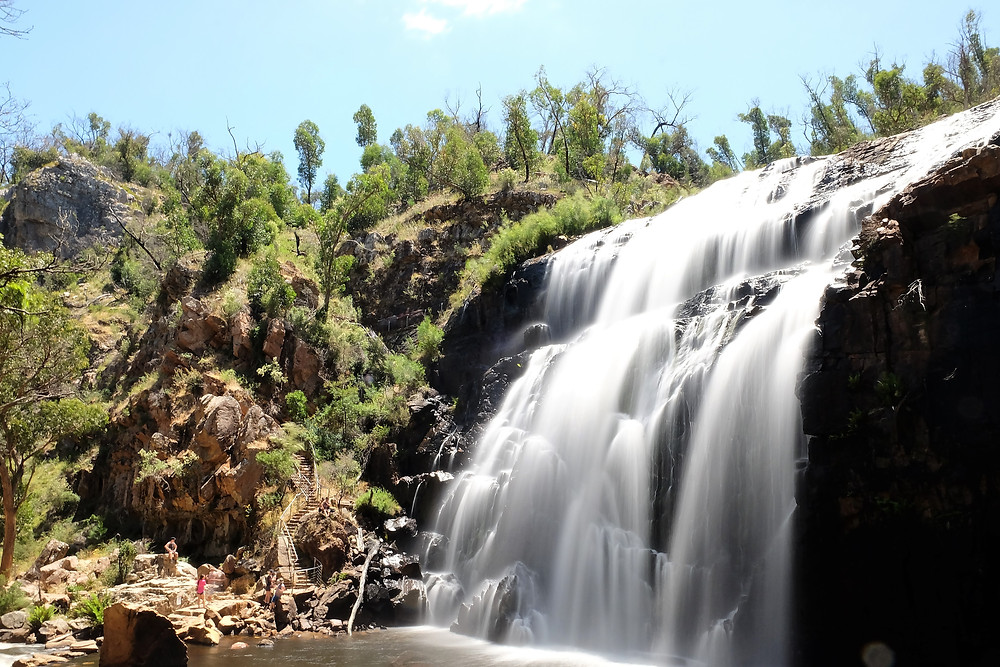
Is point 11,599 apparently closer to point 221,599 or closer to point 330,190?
point 221,599

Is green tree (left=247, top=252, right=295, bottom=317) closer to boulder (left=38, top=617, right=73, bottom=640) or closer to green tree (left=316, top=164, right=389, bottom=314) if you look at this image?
green tree (left=316, top=164, right=389, bottom=314)

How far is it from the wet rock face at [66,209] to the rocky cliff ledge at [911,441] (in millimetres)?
44921

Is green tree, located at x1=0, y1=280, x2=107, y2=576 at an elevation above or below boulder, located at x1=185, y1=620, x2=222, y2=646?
above

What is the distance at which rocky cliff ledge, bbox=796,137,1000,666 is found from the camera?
32.5 ft

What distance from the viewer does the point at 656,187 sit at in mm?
34219

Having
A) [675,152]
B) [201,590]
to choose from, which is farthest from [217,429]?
[675,152]

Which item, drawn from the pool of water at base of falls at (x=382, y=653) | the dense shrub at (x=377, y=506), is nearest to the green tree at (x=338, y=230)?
the dense shrub at (x=377, y=506)

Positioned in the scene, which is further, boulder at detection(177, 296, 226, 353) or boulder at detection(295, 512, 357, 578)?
boulder at detection(177, 296, 226, 353)

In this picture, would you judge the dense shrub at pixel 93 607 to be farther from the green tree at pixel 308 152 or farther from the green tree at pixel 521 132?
the green tree at pixel 308 152

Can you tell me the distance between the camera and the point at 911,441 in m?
10.7

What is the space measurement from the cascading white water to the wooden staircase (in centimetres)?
337

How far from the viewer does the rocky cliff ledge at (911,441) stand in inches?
390

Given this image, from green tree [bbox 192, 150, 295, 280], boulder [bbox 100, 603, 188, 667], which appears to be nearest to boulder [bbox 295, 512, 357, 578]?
boulder [bbox 100, 603, 188, 667]

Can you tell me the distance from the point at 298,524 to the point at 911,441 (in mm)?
16053
